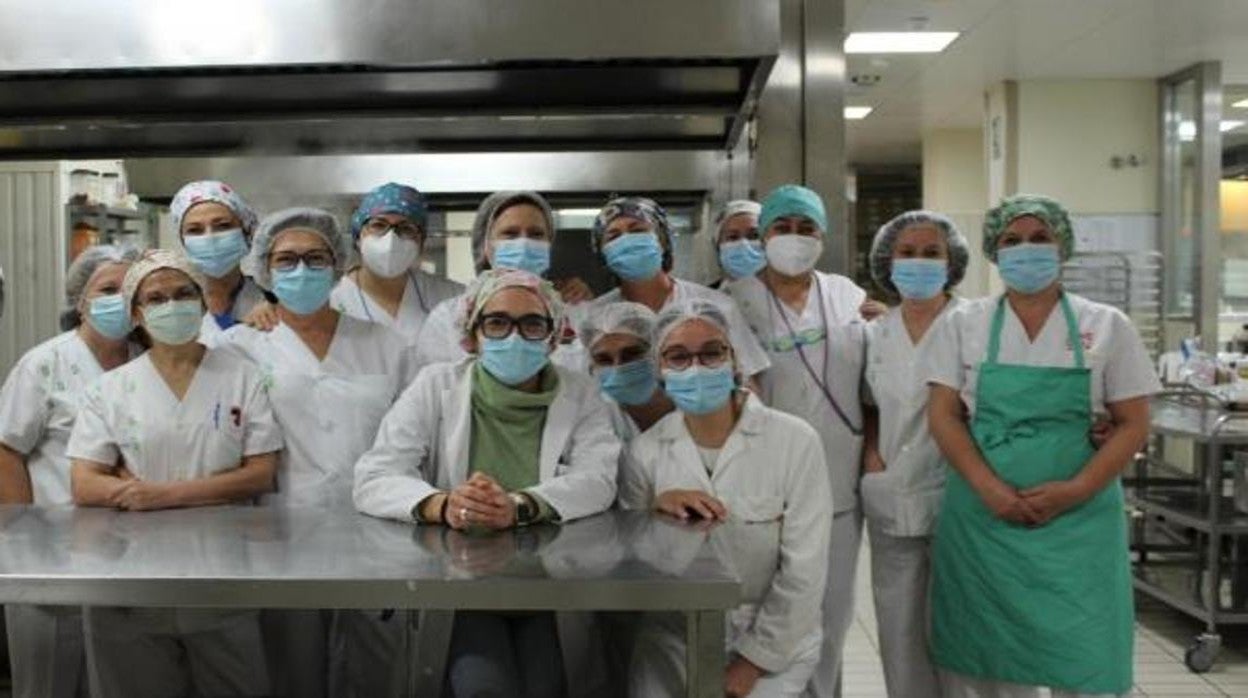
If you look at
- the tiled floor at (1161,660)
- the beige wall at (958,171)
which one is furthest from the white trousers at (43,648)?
the beige wall at (958,171)

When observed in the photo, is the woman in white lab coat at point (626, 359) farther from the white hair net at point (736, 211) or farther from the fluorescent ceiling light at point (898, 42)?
the fluorescent ceiling light at point (898, 42)

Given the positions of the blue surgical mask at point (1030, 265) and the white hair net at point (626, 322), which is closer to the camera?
the white hair net at point (626, 322)

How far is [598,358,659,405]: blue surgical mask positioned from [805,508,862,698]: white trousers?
0.63 metres

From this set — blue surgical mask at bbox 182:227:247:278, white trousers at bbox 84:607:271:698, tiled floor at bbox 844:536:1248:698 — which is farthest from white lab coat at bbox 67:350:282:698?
tiled floor at bbox 844:536:1248:698

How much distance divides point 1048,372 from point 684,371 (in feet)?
2.69

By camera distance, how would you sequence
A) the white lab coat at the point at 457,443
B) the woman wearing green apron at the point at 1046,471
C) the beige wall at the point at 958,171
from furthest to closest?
1. the beige wall at the point at 958,171
2. the woman wearing green apron at the point at 1046,471
3. the white lab coat at the point at 457,443

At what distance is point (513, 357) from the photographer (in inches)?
73.5

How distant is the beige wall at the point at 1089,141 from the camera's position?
7.23 metres

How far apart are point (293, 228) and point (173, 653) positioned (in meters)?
0.79

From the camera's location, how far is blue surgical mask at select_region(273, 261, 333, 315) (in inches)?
82.9

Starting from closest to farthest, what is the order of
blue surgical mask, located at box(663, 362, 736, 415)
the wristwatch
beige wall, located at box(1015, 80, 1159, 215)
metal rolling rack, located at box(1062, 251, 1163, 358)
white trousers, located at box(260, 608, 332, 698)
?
the wristwatch → blue surgical mask, located at box(663, 362, 736, 415) → white trousers, located at box(260, 608, 332, 698) → metal rolling rack, located at box(1062, 251, 1163, 358) → beige wall, located at box(1015, 80, 1159, 215)

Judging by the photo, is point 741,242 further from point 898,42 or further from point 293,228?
point 898,42

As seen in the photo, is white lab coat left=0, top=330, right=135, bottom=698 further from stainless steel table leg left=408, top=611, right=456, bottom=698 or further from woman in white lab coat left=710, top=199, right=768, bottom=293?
woman in white lab coat left=710, top=199, right=768, bottom=293

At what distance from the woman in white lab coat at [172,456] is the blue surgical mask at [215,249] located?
0.88 ft
